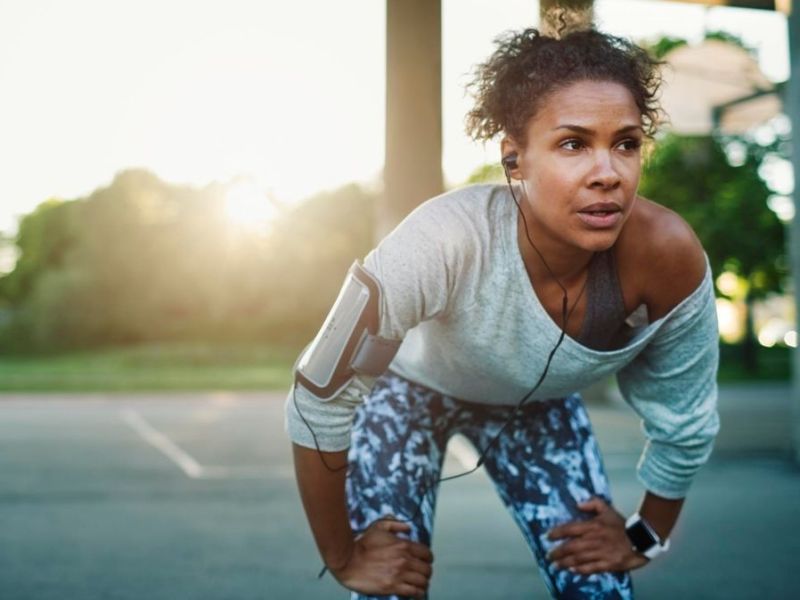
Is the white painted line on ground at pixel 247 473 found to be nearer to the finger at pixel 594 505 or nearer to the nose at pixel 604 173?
the finger at pixel 594 505

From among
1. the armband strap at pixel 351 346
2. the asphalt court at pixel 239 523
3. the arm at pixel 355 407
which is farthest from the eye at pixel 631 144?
the asphalt court at pixel 239 523

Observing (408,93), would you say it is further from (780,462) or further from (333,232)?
(333,232)

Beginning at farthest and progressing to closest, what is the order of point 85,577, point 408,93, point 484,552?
point 408,93, point 484,552, point 85,577

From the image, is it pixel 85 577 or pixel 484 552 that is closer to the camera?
pixel 85 577

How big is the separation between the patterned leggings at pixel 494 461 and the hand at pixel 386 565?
42mm

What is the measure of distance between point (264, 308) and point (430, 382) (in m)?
22.7

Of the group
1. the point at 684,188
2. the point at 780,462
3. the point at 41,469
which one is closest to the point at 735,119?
the point at 684,188

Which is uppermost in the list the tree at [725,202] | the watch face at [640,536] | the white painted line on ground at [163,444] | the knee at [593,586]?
the watch face at [640,536]

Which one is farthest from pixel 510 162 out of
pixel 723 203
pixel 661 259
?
pixel 723 203

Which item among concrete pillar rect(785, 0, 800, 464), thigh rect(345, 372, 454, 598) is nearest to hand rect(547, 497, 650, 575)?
thigh rect(345, 372, 454, 598)

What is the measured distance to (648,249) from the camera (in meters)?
1.66

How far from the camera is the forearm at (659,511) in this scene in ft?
6.46

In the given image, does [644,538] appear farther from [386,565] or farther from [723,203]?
[723,203]

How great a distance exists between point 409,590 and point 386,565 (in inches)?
2.7
